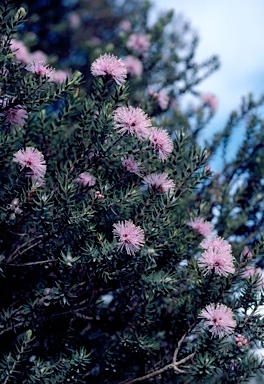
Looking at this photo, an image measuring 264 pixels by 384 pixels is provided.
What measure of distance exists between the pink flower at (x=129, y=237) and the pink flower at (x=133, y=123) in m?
0.35

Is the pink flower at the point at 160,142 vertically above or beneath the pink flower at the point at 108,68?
beneath

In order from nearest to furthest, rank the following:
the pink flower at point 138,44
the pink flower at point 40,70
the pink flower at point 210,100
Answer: the pink flower at point 40,70 < the pink flower at point 138,44 < the pink flower at point 210,100

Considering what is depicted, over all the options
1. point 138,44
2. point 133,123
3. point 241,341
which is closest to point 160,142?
point 133,123

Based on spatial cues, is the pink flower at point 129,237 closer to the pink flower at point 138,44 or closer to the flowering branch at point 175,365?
the flowering branch at point 175,365

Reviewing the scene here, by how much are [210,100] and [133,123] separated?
2.34 meters

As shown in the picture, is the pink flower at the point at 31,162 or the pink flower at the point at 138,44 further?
the pink flower at the point at 138,44

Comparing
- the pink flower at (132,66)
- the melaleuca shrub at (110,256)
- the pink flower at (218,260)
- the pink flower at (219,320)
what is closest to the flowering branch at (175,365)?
the melaleuca shrub at (110,256)

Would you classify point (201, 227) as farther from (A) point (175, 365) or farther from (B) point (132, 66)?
(B) point (132, 66)

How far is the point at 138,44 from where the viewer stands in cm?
381

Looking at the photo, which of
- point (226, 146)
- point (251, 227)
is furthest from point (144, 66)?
point (251, 227)

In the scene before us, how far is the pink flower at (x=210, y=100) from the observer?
4051 millimetres

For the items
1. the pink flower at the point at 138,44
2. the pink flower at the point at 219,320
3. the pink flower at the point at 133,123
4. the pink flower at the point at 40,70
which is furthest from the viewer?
the pink flower at the point at 138,44

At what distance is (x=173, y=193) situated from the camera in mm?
1985

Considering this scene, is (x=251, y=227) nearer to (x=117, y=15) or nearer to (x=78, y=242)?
(x=78, y=242)
